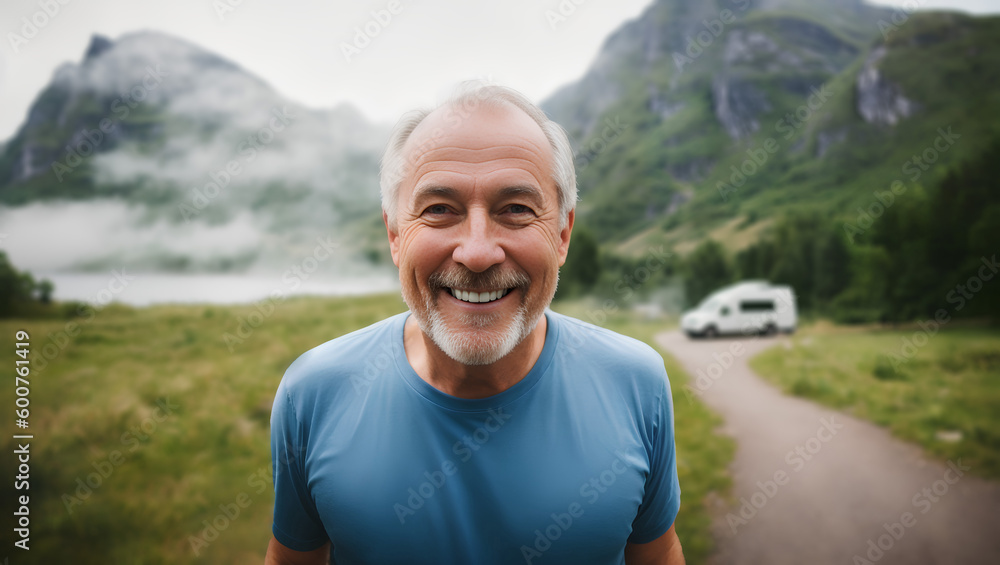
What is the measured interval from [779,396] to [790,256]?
25.2 metres

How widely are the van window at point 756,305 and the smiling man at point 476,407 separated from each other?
101ft

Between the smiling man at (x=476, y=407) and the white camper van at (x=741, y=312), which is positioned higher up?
the smiling man at (x=476, y=407)

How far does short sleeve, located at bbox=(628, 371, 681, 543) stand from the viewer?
1982mm

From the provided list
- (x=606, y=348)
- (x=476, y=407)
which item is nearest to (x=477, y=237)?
(x=476, y=407)

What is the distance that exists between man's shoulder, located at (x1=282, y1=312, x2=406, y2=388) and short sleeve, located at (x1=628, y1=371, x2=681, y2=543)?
128cm


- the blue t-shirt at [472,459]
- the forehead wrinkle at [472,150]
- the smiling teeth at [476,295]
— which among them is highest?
the forehead wrinkle at [472,150]

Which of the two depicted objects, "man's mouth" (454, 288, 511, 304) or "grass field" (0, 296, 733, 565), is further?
"grass field" (0, 296, 733, 565)

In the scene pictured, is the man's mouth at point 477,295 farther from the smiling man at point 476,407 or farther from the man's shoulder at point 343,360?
the man's shoulder at point 343,360

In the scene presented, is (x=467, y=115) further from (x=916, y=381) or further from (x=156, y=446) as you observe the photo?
(x=916, y=381)

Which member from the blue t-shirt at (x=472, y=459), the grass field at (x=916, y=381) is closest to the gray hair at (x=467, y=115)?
the blue t-shirt at (x=472, y=459)

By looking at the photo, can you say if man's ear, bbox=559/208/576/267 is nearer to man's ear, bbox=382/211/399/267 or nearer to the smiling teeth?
the smiling teeth

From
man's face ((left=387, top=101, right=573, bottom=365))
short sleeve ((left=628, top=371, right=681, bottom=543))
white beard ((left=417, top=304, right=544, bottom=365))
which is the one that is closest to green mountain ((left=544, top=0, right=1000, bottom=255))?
man's face ((left=387, top=101, right=573, bottom=365))

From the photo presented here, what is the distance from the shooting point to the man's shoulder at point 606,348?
2027mm

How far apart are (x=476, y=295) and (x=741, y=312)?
31.1 metres
